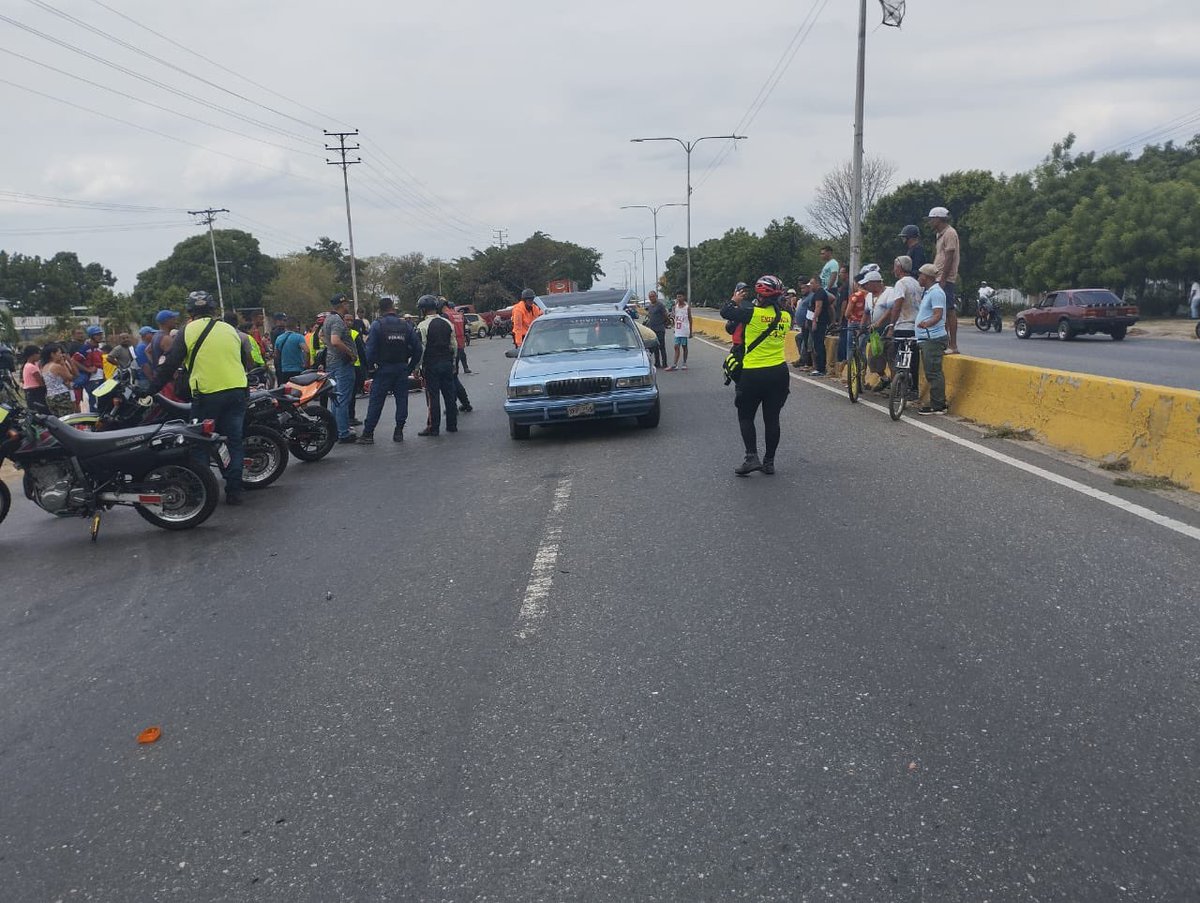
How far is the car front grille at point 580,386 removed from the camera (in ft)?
36.7

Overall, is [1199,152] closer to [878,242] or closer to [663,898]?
[878,242]

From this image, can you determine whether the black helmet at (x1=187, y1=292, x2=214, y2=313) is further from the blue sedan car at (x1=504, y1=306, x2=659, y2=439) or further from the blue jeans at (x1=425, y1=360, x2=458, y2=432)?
the blue jeans at (x1=425, y1=360, x2=458, y2=432)

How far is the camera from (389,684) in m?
4.46

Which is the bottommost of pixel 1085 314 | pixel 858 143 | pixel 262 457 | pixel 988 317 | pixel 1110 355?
pixel 1110 355

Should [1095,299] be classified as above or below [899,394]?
above

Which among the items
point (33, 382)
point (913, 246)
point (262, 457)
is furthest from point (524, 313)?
point (262, 457)

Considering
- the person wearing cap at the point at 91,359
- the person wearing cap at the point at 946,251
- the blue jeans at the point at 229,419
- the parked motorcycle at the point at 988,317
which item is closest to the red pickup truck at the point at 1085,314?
the parked motorcycle at the point at 988,317

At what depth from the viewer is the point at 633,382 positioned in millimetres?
11297

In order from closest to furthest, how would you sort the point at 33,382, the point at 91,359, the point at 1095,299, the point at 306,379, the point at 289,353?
the point at 306,379
the point at 33,382
the point at 289,353
the point at 91,359
the point at 1095,299

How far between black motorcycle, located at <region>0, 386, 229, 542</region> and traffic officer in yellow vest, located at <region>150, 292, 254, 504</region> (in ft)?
1.41

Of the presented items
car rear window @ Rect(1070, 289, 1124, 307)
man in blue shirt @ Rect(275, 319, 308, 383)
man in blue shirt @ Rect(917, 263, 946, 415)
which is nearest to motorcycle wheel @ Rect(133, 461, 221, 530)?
man in blue shirt @ Rect(275, 319, 308, 383)

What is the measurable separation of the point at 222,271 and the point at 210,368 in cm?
9608

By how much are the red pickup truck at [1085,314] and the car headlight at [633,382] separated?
77.3ft

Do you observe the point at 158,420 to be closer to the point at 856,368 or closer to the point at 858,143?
the point at 856,368
